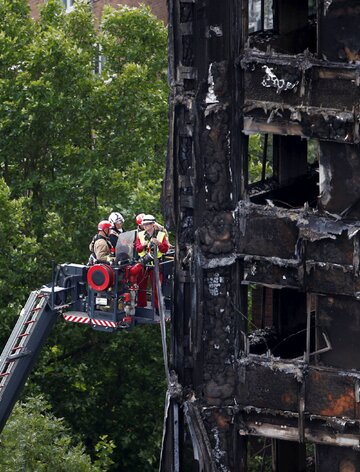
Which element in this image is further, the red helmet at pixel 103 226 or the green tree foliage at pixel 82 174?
the green tree foliage at pixel 82 174

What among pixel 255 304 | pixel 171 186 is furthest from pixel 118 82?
pixel 171 186

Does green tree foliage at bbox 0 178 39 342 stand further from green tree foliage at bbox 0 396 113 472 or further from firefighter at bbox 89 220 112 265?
firefighter at bbox 89 220 112 265

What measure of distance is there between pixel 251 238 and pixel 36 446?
844 cm

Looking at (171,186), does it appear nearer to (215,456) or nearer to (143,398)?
(215,456)

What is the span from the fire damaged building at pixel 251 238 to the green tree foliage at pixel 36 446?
19.7ft

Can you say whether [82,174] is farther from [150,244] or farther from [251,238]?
[251,238]

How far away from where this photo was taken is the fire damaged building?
67.7 ft

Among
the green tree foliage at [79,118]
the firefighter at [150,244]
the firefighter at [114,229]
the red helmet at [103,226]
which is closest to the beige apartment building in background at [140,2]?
the green tree foliage at [79,118]

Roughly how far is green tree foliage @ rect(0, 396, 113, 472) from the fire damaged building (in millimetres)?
6004

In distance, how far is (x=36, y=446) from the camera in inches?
1100

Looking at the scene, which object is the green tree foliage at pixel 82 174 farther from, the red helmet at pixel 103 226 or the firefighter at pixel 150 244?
the firefighter at pixel 150 244

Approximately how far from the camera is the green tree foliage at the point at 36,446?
27.6 m

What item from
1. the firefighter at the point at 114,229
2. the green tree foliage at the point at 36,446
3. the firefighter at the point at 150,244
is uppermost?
the firefighter at the point at 114,229

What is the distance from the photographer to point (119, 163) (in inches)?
1411
